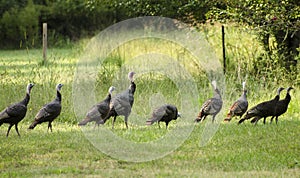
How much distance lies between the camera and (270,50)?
55.0ft

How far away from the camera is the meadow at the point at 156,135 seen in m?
8.52

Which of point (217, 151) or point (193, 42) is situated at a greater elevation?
point (193, 42)

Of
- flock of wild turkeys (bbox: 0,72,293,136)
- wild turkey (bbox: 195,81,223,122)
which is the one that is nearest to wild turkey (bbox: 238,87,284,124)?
flock of wild turkeys (bbox: 0,72,293,136)

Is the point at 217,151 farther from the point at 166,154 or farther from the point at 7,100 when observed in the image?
the point at 7,100

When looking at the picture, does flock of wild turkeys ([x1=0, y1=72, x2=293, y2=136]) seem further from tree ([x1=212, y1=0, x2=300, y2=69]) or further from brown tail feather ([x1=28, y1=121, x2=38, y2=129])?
tree ([x1=212, y1=0, x2=300, y2=69])

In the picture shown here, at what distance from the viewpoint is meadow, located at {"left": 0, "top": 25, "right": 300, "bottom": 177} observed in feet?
27.9

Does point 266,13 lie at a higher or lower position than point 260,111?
higher

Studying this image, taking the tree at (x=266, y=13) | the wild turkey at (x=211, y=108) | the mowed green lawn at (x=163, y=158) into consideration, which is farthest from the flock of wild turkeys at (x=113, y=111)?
the tree at (x=266, y=13)

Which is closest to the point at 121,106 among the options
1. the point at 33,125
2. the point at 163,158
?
the point at 33,125

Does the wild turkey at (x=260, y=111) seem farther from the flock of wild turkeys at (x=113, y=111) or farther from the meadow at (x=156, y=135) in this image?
the meadow at (x=156, y=135)

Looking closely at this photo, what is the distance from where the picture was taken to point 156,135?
10656mm

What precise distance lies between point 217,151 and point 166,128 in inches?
71.1

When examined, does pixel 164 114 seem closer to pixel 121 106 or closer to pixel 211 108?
pixel 121 106

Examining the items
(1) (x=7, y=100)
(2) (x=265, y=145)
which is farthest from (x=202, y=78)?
(2) (x=265, y=145)
